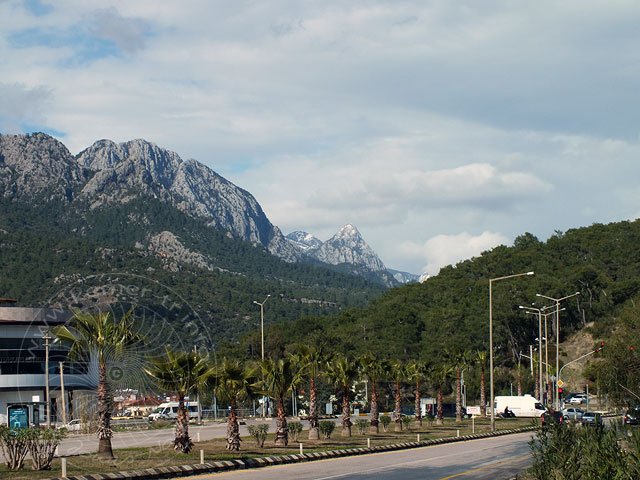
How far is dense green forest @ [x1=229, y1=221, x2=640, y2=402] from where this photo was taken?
140 m

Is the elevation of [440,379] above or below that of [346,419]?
above

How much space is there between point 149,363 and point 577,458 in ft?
73.7

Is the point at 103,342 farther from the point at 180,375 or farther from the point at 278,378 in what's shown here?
the point at 278,378

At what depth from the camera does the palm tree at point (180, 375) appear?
40.2 metres

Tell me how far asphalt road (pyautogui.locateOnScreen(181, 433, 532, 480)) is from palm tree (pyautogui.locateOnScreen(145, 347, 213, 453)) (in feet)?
20.7

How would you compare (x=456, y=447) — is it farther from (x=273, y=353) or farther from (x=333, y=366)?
(x=273, y=353)

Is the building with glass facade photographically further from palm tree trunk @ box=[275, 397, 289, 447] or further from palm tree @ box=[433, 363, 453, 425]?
palm tree trunk @ box=[275, 397, 289, 447]

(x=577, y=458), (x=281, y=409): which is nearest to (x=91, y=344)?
(x=281, y=409)

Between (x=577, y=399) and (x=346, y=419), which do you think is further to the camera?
(x=577, y=399)

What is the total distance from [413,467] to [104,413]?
42.9 ft

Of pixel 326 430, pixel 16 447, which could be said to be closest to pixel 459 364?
pixel 326 430

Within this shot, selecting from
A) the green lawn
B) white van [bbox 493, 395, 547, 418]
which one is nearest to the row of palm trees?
the green lawn

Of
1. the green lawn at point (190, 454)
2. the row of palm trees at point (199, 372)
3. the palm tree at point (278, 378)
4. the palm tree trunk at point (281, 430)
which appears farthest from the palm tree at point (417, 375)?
the palm tree trunk at point (281, 430)

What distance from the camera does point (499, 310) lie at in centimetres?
14100
